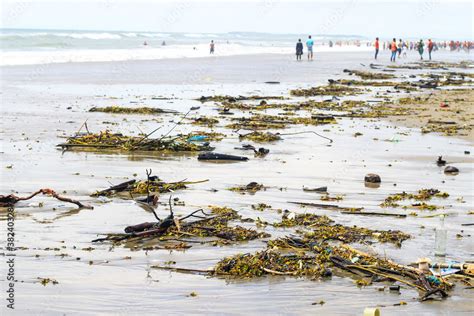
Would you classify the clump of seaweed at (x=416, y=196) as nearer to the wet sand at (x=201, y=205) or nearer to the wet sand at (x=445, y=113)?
the wet sand at (x=201, y=205)

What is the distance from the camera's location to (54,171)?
1099 centimetres

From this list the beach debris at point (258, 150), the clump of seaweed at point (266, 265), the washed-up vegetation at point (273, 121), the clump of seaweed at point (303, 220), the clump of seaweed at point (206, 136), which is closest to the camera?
the clump of seaweed at point (266, 265)

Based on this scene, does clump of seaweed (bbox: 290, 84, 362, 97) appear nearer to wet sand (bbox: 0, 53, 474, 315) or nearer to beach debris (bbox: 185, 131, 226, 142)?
wet sand (bbox: 0, 53, 474, 315)

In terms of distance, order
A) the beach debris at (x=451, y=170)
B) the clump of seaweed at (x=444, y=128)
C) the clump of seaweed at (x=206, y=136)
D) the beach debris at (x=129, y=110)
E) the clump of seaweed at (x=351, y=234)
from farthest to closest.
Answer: the beach debris at (x=129, y=110) → the clump of seaweed at (x=444, y=128) → the clump of seaweed at (x=206, y=136) → the beach debris at (x=451, y=170) → the clump of seaweed at (x=351, y=234)

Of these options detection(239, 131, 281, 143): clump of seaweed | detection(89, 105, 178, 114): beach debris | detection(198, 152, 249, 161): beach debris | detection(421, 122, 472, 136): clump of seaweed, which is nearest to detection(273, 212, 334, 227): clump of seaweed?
detection(198, 152, 249, 161): beach debris

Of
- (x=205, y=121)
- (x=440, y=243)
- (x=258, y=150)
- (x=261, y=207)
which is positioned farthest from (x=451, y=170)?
(x=205, y=121)

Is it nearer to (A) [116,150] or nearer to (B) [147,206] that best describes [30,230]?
(B) [147,206]

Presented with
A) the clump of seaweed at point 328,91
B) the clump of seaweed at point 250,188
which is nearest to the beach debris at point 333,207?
the clump of seaweed at point 250,188

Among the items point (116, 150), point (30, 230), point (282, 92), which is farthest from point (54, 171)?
point (282, 92)

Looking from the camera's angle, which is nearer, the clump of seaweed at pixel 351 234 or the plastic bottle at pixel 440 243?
the plastic bottle at pixel 440 243

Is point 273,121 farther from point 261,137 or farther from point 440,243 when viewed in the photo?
point 440,243

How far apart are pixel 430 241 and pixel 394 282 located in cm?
145

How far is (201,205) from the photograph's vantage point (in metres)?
8.95

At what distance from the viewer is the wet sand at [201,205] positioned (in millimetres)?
5711
